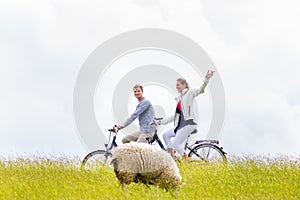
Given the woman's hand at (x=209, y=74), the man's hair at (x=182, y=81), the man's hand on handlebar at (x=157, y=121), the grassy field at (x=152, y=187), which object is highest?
the woman's hand at (x=209, y=74)

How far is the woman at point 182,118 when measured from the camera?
1349 centimetres

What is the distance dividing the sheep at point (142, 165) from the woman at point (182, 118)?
258cm

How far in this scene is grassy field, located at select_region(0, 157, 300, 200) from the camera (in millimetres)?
10992

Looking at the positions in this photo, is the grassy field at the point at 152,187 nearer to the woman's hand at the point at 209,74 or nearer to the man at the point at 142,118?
the man at the point at 142,118

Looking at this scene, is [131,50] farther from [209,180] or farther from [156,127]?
[209,180]

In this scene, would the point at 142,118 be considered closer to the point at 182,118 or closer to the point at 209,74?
the point at 182,118

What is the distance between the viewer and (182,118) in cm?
1366

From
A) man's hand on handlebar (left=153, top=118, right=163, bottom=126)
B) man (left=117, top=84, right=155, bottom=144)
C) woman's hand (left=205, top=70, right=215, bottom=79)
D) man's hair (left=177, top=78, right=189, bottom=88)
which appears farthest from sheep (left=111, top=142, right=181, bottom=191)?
woman's hand (left=205, top=70, right=215, bottom=79)

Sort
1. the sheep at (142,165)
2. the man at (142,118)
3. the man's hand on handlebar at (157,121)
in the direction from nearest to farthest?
the sheep at (142,165) → the man at (142,118) → the man's hand on handlebar at (157,121)

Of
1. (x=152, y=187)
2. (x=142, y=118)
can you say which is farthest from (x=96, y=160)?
(x=152, y=187)

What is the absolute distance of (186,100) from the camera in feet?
44.3

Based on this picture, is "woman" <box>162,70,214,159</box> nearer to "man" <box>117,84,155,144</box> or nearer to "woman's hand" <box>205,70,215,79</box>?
"woman's hand" <box>205,70,215,79</box>

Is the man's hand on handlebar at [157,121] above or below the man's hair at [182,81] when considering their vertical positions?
below

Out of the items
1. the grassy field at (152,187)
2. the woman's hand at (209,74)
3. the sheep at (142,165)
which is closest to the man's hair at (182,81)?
the woman's hand at (209,74)
